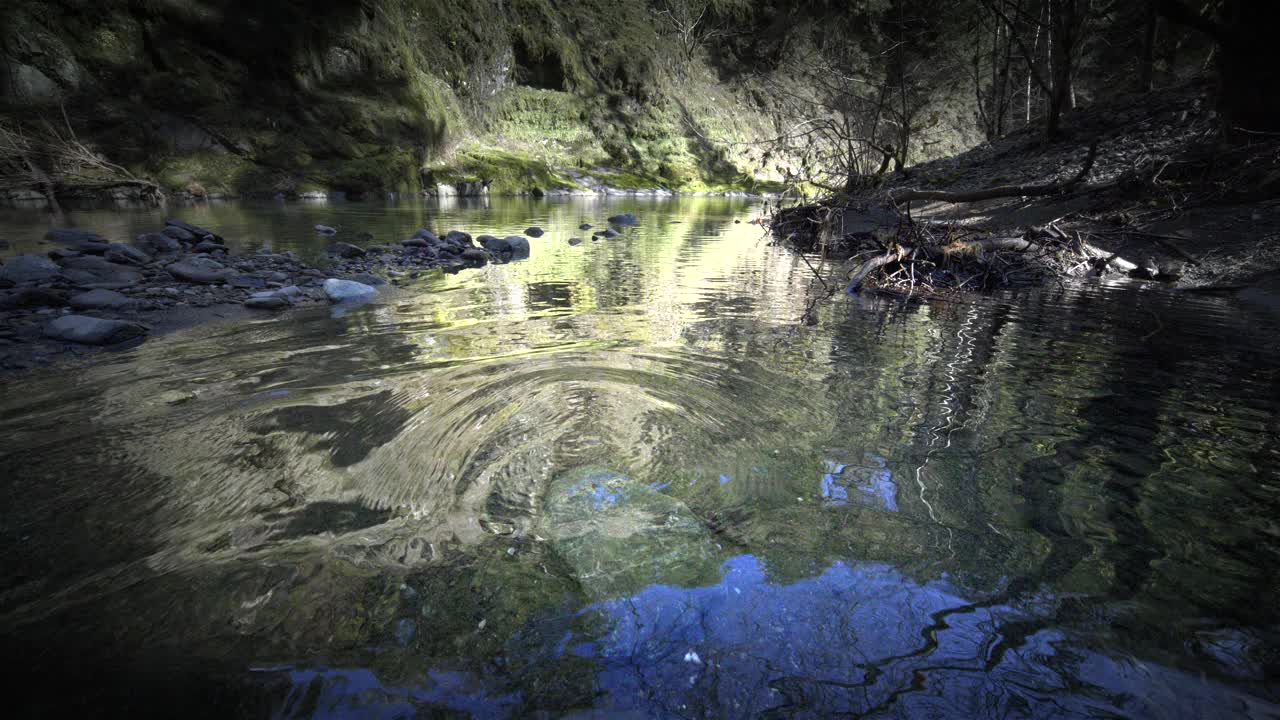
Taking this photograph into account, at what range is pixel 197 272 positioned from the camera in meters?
5.23

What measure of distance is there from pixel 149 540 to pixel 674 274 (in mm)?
5889

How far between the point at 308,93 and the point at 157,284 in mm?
23812

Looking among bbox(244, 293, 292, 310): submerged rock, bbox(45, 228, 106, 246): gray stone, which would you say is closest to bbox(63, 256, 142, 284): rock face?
bbox(244, 293, 292, 310): submerged rock

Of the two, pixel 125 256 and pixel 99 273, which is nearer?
pixel 99 273

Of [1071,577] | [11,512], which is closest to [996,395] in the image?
[1071,577]

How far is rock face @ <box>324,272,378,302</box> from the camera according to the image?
4906mm

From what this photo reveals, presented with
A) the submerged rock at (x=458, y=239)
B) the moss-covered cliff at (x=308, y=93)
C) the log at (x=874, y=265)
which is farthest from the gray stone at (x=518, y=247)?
the moss-covered cliff at (x=308, y=93)

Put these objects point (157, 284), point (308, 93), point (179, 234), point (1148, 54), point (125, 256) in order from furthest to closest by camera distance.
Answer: point (308, 93) → point (1148, 54) → point (179, 234) → point (125, 256) → point (157, 284)

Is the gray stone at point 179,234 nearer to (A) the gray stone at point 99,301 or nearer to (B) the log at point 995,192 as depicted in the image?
(A) the gray stone at point 99,301

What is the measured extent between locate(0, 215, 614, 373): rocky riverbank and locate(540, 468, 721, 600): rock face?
3377 mm

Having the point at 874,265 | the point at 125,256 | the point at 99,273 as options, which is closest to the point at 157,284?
the point at 99,273

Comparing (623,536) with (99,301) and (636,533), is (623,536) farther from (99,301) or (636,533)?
(99,301)

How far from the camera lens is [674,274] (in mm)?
6961

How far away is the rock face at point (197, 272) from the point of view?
17.0ft
